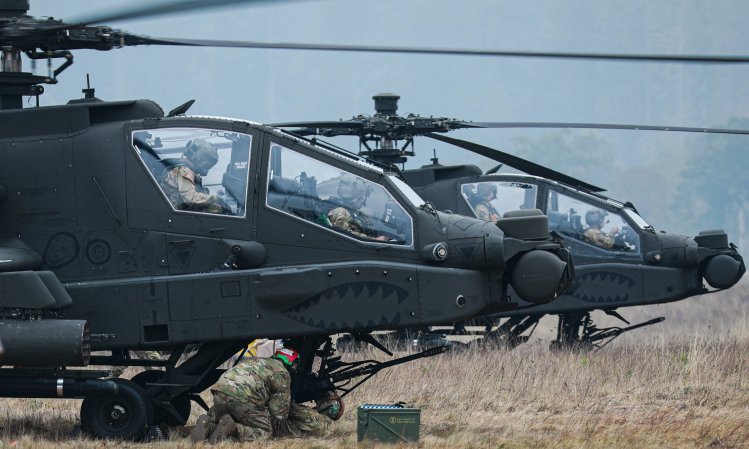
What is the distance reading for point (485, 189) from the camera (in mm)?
18656

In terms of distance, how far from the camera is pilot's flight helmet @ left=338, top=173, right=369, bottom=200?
11.5 metres

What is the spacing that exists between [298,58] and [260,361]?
559ft

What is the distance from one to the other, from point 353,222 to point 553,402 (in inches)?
131

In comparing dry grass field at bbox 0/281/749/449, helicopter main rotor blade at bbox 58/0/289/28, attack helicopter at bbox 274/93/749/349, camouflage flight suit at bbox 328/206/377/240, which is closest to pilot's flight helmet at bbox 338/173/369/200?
camouflage flight suit at bbox 328/206/377/240

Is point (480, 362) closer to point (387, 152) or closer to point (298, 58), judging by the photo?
point (387, 152)

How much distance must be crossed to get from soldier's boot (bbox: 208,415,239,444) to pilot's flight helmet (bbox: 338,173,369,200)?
2.19m

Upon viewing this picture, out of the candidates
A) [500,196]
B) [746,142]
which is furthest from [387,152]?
[746,142]

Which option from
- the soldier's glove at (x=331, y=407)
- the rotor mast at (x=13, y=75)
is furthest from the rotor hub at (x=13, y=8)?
the soldier's glove at (x=331, y=407)

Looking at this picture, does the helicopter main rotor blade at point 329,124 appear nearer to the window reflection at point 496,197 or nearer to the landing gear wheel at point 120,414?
the window reflection at point 496,197

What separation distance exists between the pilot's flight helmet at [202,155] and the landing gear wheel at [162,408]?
6.33 feet

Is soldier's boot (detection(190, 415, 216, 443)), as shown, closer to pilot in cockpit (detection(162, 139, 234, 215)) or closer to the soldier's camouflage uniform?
the soldier's camouflage uniform

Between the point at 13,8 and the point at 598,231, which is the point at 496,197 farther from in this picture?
the point at 13,8

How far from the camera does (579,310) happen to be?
59.6 feet

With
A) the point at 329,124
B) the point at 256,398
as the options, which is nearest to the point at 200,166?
the point at 256,398
